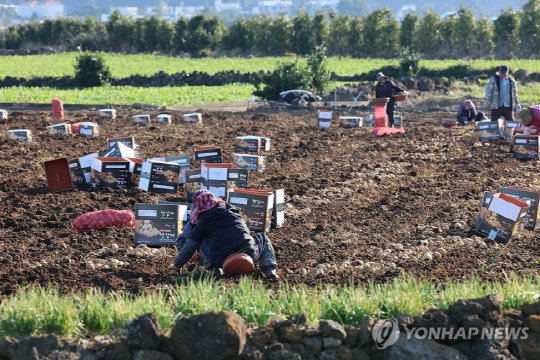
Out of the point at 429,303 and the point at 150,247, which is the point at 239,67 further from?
the point at 429,303

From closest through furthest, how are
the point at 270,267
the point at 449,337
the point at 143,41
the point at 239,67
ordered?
the point at 449,337 → the point at 270,267 → the point at 239,67 → the point at 143,41

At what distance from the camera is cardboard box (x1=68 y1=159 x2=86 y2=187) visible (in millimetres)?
14672

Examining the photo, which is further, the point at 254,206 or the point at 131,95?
the point at 131,95

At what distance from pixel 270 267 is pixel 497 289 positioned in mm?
2424

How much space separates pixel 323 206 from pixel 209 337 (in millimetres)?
6991

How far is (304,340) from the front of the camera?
267 inches

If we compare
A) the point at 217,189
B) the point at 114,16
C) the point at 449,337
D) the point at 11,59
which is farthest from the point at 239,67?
the point at 449,337

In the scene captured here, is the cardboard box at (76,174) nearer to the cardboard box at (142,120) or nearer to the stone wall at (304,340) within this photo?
the stone wall at (304,340)

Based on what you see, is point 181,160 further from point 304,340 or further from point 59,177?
point 304,340

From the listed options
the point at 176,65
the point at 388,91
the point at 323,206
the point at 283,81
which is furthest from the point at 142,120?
the point at 176,65

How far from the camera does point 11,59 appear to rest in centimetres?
5497

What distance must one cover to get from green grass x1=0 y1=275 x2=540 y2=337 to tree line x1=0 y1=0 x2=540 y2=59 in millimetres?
46132

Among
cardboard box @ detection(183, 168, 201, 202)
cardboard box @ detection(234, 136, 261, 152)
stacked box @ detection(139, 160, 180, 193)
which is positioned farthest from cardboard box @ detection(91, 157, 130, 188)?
cardboard box @ detection(234, 136, 261, 152)

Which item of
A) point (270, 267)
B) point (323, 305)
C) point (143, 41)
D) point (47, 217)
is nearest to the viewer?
point (323, 305)
